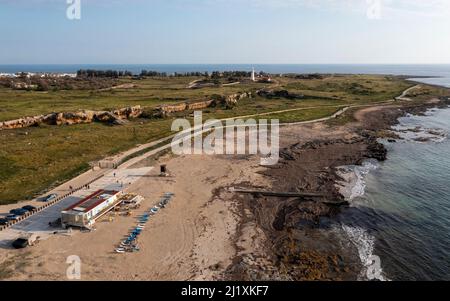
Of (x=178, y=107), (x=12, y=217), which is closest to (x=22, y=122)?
(x=178, y=107)

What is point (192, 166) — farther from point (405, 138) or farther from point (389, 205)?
point (405, 138)

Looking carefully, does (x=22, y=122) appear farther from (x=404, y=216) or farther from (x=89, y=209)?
(x=404, y=216)

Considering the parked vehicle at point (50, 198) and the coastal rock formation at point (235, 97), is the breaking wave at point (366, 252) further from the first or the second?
the coastal rock formation at point (235, 97)

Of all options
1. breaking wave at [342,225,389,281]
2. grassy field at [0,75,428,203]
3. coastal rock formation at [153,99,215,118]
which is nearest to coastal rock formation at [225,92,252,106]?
grassy field at [0,75,428,203]

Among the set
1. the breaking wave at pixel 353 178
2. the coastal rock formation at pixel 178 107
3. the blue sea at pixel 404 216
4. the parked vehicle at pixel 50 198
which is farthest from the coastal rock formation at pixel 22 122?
the blue sea at pixel 404 216
